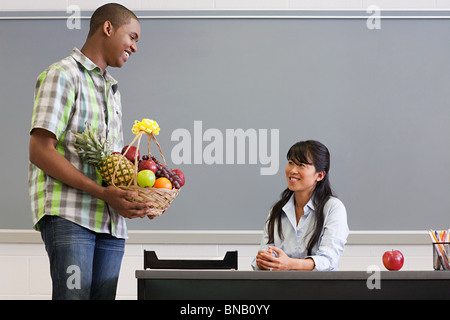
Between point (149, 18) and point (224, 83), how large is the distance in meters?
0.57

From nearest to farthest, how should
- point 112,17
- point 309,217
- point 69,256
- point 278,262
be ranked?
point 69,256
point 112,17
point 278,262
point 309,217

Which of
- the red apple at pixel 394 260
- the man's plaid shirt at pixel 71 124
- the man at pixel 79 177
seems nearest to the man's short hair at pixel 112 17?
the man at pixel 79 177

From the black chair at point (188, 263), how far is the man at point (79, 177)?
199 mm

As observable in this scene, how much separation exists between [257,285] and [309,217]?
0.70 metres

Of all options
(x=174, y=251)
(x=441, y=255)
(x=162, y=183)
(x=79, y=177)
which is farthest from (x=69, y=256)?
(x=174, y=251)

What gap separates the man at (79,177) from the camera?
154 centimetres

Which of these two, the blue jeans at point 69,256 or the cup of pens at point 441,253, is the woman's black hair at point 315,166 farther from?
the blue jeans at point 69,256

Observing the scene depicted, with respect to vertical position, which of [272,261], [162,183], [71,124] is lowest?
[272,261]

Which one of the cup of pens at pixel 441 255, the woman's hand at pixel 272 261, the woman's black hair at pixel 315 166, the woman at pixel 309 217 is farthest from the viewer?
the woman's black hair at pixel 315 166

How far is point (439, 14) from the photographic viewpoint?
3.02 metres

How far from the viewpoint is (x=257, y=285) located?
1522 millimetres

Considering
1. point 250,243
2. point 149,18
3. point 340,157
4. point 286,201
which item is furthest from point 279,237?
point 149,18

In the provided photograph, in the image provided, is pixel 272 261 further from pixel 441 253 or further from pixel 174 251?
pixel 174 251
